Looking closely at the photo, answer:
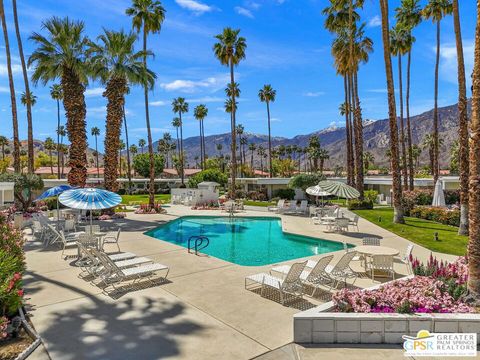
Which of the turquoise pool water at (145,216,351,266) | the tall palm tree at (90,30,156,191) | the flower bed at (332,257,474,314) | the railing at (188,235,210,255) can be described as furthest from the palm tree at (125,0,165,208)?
the flower bed at (332,257,474,314)

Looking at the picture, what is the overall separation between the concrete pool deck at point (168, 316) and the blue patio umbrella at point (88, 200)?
6.45ft

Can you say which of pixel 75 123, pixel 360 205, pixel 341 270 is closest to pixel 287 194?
pixel 360 205

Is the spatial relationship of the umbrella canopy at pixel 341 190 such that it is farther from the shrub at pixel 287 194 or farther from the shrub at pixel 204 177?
the shrub at pixel 204 177

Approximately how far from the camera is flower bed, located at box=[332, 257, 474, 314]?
5809 millimetres

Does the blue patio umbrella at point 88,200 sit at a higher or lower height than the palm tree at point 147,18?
lower

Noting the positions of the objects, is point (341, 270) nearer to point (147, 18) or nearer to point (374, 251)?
point (374, 251)

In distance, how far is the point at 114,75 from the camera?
23.3 meters

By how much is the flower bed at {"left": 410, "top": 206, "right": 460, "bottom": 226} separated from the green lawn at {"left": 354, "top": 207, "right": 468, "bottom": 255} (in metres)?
0.67

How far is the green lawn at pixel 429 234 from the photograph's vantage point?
42.2 ft

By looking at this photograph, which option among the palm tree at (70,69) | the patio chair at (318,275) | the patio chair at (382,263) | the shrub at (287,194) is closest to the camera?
the patio chair at (318,275)

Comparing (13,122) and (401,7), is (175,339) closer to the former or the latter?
(13,122)

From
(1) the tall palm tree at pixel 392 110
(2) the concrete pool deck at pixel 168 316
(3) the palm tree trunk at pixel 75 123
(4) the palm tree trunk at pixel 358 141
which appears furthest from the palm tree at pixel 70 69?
→ (4) the palm tree trunk at pixel 358 141

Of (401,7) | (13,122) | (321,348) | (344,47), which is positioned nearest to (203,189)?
(13,122)

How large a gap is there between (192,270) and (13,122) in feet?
69.6
